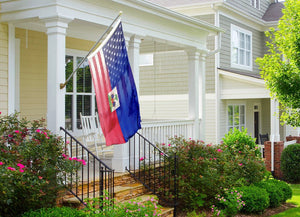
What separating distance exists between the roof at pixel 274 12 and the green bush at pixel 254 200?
1280 centimetres

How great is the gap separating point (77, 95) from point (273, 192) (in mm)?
5221

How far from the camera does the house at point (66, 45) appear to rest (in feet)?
23.0

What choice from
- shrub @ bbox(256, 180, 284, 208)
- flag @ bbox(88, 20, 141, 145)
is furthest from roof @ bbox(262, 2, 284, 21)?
flag @ bbox(88, 20, 141, 145)

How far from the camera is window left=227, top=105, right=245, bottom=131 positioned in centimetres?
1700

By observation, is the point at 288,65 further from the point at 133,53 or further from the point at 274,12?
the point at 274,12

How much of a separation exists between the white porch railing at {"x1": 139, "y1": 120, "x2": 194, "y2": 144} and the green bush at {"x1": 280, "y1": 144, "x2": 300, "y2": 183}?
3790 millimetres

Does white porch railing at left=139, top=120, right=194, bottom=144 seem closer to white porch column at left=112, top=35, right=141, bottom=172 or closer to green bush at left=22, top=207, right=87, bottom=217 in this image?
white porch column at left=112, top=35, right=141, bottom=172

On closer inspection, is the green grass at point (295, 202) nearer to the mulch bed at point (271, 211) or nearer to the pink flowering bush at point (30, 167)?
the mulch bed at point (271, 211)

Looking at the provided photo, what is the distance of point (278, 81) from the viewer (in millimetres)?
11305

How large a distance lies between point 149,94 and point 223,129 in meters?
3.38

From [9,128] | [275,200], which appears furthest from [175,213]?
[9,128]

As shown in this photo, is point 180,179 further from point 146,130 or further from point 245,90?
point 245,90

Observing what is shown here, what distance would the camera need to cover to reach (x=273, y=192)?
9.35 meters

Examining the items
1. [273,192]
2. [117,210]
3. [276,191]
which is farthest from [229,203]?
[117,210]
